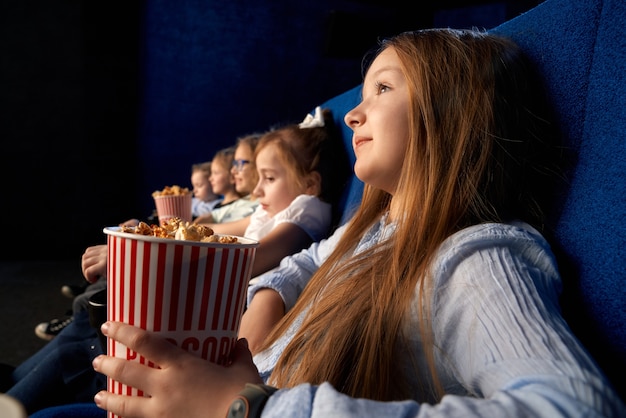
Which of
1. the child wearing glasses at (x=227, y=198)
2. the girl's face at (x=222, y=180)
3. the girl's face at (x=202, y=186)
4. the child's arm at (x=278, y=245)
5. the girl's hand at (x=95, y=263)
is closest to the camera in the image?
the girl's hand at (x=95, y=263)

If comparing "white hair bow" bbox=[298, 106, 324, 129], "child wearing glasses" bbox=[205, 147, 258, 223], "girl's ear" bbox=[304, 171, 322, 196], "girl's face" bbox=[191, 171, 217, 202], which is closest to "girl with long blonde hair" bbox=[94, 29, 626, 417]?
"girl's ear" bbox=[304, 171, 322, 196]

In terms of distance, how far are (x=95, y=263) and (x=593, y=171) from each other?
97 cm

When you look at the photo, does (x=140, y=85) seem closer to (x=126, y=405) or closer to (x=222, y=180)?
(x=222, y=180)

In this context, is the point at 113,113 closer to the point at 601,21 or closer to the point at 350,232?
the point at 350,232

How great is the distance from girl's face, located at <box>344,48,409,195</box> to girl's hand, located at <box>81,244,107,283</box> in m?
0.60

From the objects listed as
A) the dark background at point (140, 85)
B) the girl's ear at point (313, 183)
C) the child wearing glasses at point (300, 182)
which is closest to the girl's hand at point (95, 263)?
the child wearing glasses at point (300, 182)

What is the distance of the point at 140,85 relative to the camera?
4469 mm

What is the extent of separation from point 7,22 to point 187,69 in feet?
5.17

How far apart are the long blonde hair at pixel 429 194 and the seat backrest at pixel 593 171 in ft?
0.19

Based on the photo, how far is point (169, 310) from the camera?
474 millimetres

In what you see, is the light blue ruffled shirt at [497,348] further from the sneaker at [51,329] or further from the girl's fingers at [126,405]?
the sneaker at [51,329]

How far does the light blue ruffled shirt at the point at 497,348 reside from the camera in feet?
1.27

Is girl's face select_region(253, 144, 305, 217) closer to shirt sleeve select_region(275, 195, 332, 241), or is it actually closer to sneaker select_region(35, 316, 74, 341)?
shirt sleeve select_region(275, 195, 332, 241)

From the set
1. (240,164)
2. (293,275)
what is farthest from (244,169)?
(293,275)
